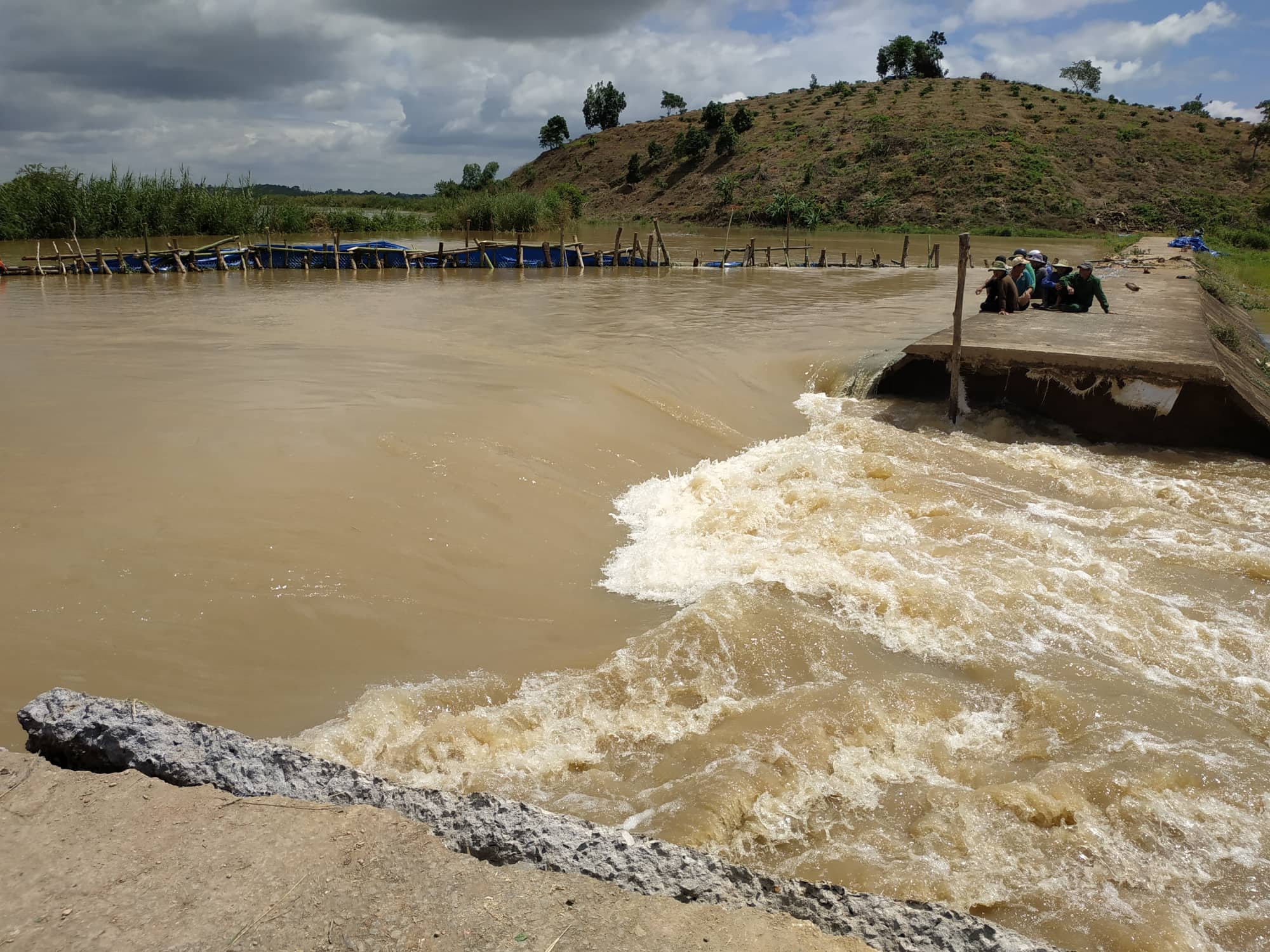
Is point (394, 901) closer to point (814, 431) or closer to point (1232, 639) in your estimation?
point (1232, 639)

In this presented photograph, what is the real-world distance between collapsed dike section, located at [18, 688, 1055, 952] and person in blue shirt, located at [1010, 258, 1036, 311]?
38.2 ft

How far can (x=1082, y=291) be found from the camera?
38.8ft

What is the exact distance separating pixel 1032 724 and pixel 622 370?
7.04 m

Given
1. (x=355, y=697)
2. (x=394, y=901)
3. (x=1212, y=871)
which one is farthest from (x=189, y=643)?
(x=1212, y=871)

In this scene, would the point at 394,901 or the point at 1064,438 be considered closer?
the point at 394,901

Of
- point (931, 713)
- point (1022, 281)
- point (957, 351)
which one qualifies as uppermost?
point (1022, 281)

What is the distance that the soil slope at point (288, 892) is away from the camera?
202 cm

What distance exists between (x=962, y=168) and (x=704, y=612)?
158ft

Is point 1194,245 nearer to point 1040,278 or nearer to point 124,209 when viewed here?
point 1040,278

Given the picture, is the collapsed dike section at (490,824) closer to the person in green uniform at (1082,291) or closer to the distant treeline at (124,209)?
the person in green uniform at (1082,291)

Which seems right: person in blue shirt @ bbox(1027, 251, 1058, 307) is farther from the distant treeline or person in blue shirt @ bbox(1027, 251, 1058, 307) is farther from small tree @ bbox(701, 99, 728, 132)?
small tree @ bbox(701, 99, 728, 132)

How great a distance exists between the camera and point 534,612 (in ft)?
16.9

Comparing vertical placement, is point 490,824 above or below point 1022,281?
below

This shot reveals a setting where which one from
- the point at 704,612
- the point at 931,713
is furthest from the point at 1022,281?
the point at 931,713
